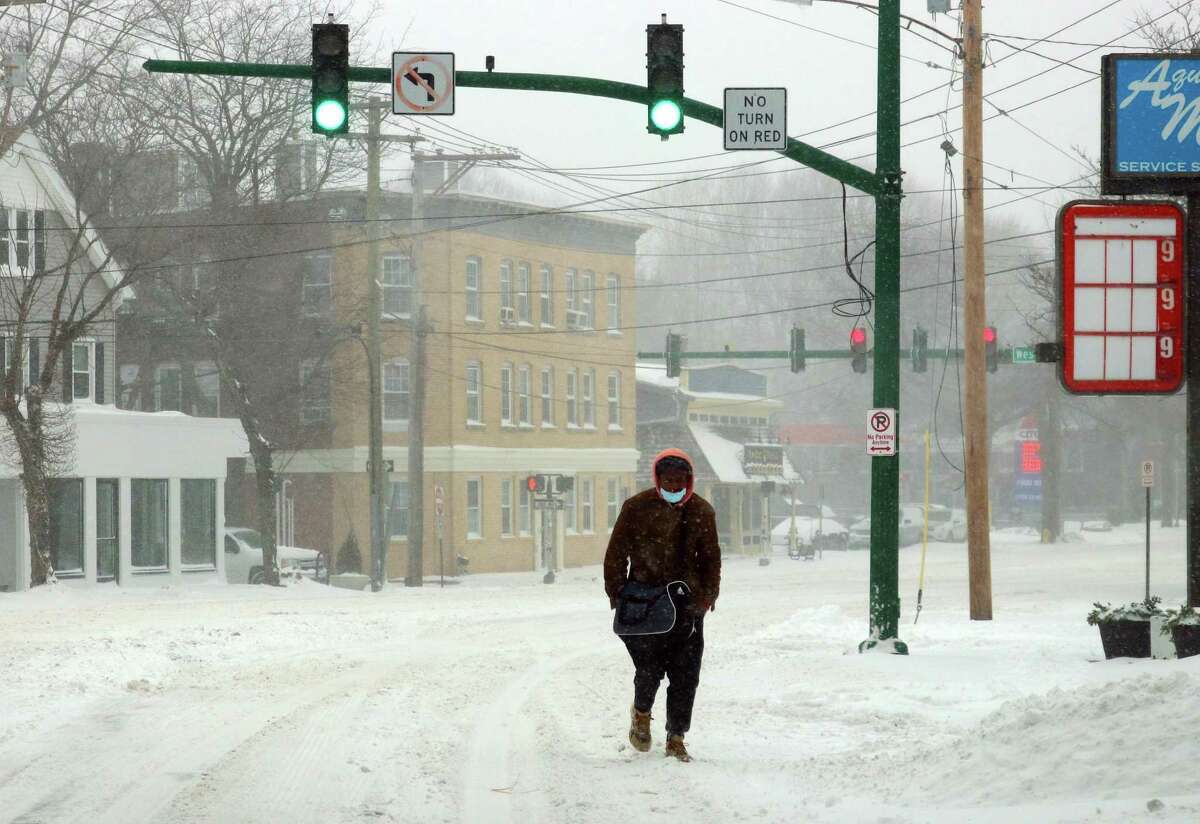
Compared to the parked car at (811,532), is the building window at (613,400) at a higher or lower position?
higher

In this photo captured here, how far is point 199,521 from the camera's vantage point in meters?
42.5

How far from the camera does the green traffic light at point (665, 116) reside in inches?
609

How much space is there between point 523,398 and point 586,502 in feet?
16.8

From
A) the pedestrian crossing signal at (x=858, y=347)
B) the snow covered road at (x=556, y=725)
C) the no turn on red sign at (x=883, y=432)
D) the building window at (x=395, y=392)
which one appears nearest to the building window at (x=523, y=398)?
the building window at (x=395, y=392)

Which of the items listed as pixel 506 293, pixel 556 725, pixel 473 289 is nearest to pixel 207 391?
pixel 473 289

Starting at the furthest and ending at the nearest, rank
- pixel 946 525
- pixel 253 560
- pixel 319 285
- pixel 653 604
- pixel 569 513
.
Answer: pixel 946 525
pixel 569 513
pixel 319 285
pixel 253 560
pixel 653 604

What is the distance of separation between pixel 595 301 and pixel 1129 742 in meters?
52.5

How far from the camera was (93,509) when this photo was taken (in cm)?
3850

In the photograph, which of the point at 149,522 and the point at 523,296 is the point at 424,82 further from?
the point at 523,296

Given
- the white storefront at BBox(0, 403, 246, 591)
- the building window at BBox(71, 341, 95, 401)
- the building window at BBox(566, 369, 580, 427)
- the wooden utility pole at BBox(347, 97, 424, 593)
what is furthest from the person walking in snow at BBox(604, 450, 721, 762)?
the building window at BBox(566, 369, 580, 427)

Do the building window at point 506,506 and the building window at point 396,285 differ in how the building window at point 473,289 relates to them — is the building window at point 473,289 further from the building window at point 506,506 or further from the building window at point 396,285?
Answer: the building window at point 506,506

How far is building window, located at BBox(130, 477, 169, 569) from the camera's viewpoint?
4066 cm

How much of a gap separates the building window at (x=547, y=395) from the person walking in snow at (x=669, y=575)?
48.3 metres

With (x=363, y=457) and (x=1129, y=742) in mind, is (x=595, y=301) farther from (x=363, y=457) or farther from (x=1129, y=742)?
(x=1129, y=742)
